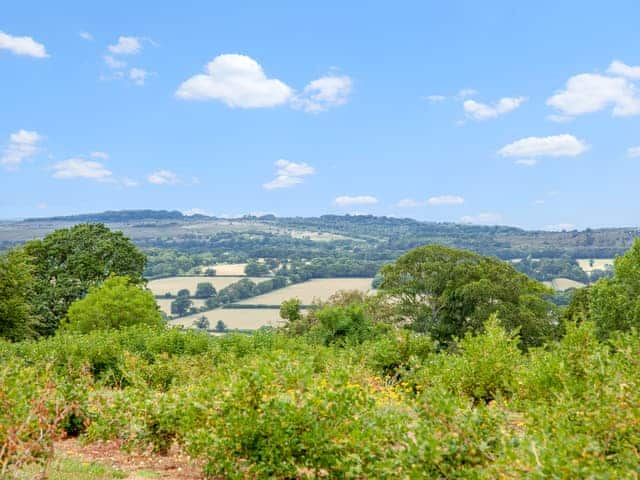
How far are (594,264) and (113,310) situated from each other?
108 m

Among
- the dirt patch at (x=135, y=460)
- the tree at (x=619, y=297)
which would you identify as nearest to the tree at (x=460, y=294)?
the tree at (x=619, y=297)

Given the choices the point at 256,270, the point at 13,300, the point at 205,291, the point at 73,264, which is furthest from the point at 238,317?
the point at 13,300

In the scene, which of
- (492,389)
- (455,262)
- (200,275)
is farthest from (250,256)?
(492,389)

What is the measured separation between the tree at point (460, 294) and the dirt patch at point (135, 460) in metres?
29.0

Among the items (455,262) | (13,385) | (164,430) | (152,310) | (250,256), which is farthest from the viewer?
(250,256)

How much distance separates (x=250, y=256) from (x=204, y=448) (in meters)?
142

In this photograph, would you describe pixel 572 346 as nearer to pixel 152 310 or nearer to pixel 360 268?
pixel 152 310

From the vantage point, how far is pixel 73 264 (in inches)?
1613

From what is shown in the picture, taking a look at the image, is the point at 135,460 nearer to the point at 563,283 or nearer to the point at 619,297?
the point at 619,297

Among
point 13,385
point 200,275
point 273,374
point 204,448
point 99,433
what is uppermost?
point 273,374

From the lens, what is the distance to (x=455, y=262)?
4141cm

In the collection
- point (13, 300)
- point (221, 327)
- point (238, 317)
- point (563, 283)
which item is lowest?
point (221, 327)

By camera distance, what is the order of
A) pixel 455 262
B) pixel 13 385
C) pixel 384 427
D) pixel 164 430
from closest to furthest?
pixel 384 427 → pixel 13 385 → pixel 164 430 → pixel 455 262

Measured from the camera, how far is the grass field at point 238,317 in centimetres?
7394
